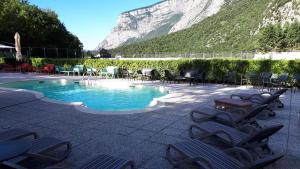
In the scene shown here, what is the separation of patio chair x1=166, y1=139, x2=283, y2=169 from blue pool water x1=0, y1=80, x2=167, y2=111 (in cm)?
606

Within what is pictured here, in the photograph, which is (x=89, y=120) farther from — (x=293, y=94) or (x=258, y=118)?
(x=293, y=94)

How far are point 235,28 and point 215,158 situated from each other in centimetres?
8022

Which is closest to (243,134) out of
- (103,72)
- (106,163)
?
(106,163)

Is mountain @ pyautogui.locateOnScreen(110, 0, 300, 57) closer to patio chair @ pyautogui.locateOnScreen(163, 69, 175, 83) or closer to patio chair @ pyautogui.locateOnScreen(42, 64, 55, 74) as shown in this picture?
patio chair @ pyautogui.locateOnScreen(42, 64, 55, 74)

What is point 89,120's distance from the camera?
21.0 ft

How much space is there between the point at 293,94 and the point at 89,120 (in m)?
8.31

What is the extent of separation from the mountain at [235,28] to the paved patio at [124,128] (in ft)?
231

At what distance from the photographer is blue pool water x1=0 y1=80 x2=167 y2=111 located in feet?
34.8

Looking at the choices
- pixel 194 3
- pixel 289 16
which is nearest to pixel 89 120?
pixel 289 16

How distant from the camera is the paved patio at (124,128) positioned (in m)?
4.29

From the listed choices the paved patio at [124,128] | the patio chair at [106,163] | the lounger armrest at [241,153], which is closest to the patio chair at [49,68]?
the paved patio at [124,128]

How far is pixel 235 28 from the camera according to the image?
7694 cm

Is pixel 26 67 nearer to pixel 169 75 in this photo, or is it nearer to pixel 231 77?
pixel 169 75

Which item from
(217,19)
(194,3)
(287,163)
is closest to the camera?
(287,163)
